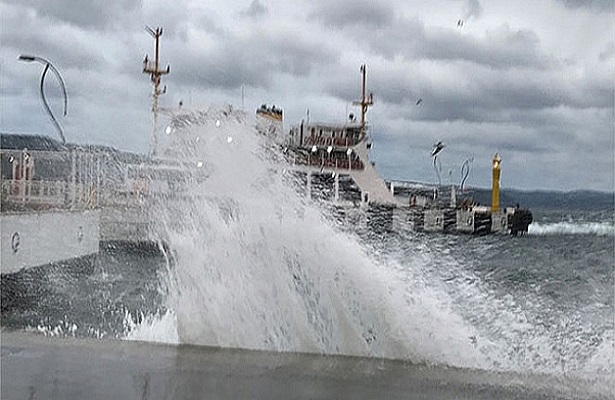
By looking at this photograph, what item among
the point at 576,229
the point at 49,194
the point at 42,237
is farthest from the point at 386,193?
the point at 576,229

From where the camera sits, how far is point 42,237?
59.5 feet

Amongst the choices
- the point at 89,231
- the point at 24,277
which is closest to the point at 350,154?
the point at 89,231

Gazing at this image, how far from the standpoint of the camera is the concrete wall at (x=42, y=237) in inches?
616

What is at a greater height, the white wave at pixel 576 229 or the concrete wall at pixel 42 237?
the concrete wall at pixel 42 237

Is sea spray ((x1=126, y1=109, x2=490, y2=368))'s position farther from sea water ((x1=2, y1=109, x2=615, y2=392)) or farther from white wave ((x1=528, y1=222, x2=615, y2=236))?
white wave ((x1=528, y1=222, x2=615, y2=236))

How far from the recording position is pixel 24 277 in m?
16.8

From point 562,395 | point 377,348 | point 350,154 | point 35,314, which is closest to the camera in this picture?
point 562,395

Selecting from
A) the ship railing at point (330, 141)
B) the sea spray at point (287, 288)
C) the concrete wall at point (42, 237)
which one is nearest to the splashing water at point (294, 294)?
the sea spray at point (287, 288)

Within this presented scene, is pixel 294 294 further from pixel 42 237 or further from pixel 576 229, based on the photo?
→ pixel 576 229

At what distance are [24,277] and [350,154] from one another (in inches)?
1217

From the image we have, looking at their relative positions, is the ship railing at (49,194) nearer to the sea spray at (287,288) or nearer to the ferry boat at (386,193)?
the ferry boat at (386,193)

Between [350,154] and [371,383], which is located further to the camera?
[350,154]

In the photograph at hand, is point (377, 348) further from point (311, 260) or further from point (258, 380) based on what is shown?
point (258, 380)

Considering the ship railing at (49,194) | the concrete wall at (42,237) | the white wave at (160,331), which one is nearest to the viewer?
the white wave at (160,331)
